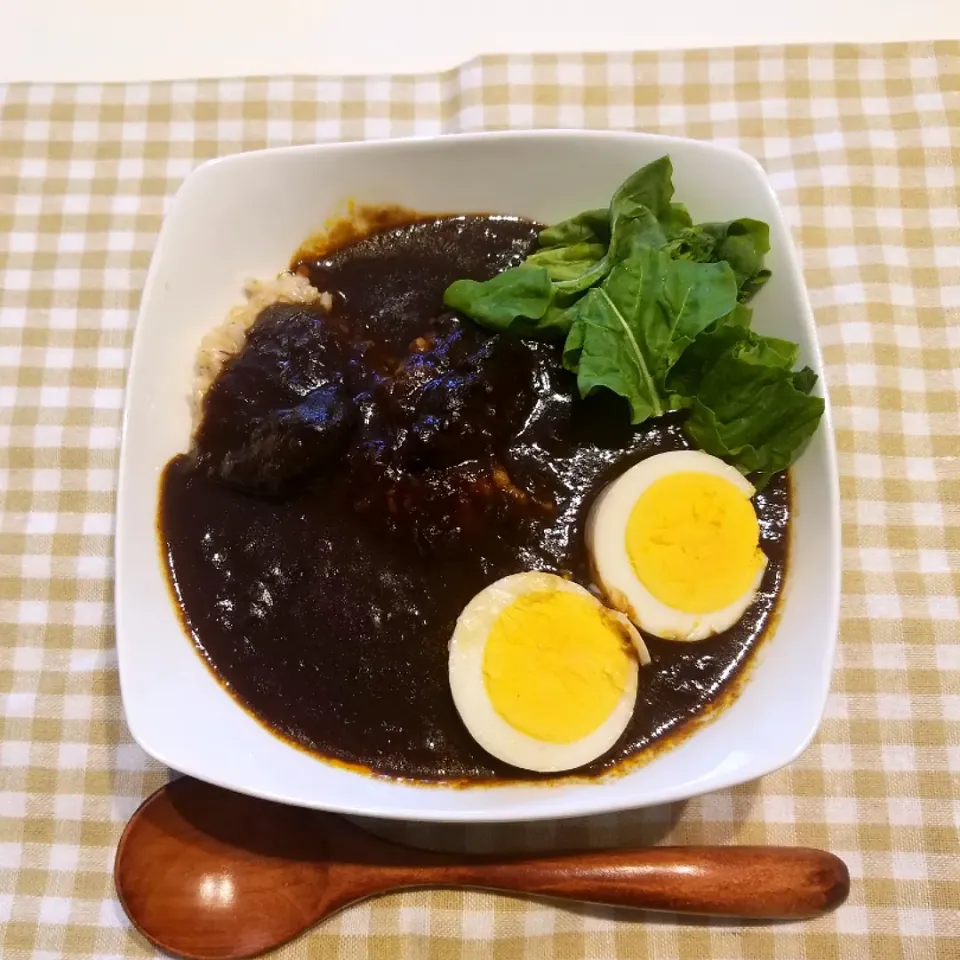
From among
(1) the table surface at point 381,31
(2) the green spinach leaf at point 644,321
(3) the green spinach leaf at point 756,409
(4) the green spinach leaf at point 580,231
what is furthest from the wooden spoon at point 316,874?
(1) the table surface at point 381,31

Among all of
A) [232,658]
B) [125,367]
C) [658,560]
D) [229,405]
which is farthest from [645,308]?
[125,367]

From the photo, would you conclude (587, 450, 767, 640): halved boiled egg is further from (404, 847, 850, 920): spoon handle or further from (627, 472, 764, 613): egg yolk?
(404, 847, 850, 920): spoon handle

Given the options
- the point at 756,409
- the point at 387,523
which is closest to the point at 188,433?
the point at 387,523

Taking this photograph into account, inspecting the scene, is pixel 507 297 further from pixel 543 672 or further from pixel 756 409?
pixel 543 672

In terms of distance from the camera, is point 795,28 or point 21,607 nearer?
point 21,607

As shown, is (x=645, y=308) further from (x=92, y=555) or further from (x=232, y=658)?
(x=92, y=555)
